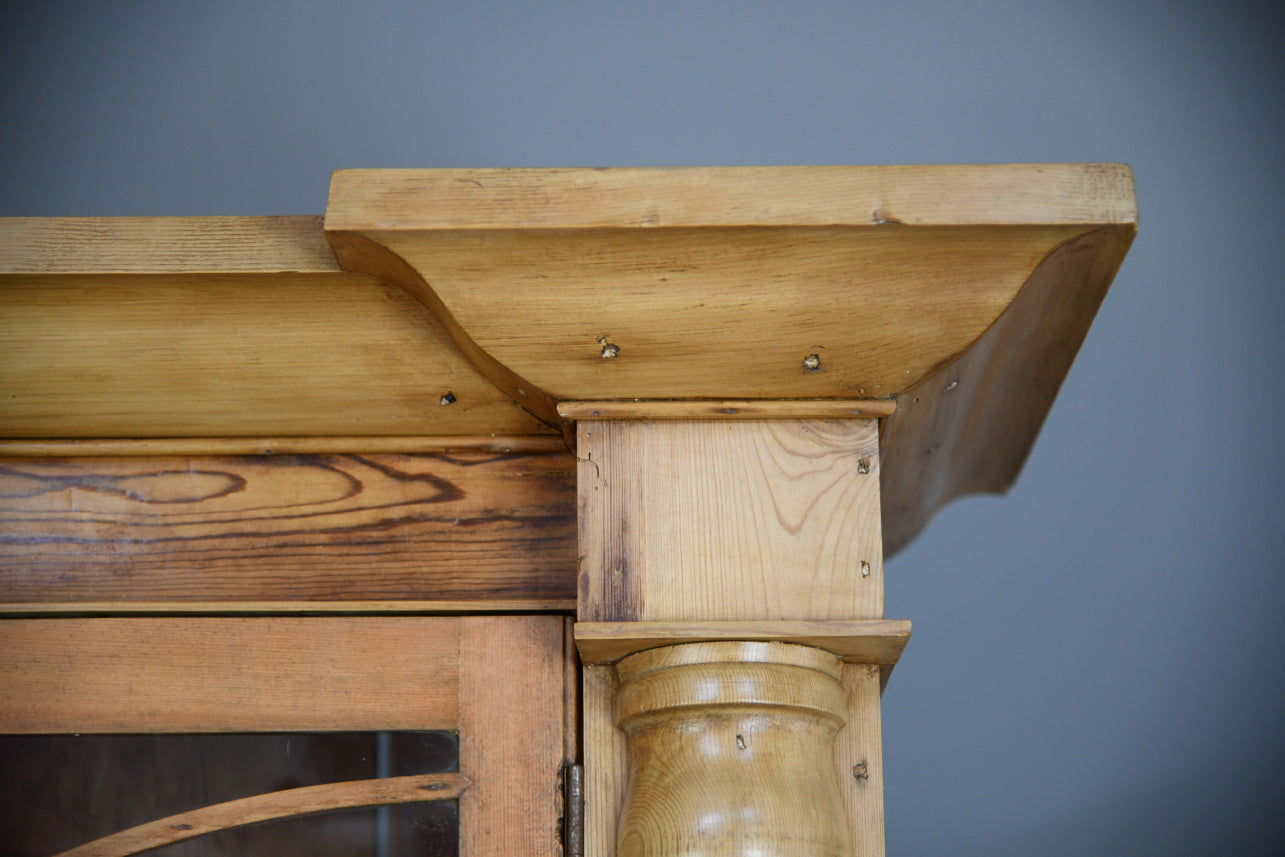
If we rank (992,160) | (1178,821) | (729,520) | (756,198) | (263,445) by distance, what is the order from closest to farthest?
(756,198) → (729,520) → (263,445) → (1178,821) → (992,160)

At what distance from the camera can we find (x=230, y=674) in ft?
2.61

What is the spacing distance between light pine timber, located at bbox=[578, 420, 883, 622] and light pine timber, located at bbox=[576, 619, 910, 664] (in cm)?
1

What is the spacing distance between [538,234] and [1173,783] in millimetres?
1219

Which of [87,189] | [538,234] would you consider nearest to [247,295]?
[538,234]

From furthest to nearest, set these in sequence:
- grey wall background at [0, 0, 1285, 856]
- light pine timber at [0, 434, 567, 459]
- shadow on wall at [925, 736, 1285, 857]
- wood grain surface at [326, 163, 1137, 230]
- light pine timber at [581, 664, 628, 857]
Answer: grey wall background at [0, 0, 1285, 856]
shadow on wall at [925, 736, 1285, 857]
light pine timber at [0, 434, 567, 459]
light pine timber at [581, 664, 628, 857]
wood grain surface at [326, 163, 1137, 230]

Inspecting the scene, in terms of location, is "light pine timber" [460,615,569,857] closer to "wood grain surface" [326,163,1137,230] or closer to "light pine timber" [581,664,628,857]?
"light pine timber" [581,664,628,857]

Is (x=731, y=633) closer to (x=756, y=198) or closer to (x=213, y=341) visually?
(x=756, y=198)

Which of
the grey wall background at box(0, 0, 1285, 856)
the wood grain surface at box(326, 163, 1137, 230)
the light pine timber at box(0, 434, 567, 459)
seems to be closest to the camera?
the wood grain surface at box(326, 163, 1137, 230)

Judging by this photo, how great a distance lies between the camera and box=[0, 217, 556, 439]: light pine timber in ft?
2.28

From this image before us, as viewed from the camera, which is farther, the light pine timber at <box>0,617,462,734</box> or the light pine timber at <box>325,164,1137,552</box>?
the light pine timber at <box>0,617,462,734</box>

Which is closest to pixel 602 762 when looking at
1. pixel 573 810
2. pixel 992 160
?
pixel 573 810

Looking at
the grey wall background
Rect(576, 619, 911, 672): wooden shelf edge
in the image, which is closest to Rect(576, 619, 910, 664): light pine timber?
Rect(576, 619, 911, 672): wooden shelf edge

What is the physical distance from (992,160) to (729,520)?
43.5 inches

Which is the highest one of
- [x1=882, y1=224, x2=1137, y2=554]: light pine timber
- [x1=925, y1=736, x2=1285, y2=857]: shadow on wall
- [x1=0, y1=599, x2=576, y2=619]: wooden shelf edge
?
[x1=882, y1=224, x2=1137, y2=554]: light pine timber
